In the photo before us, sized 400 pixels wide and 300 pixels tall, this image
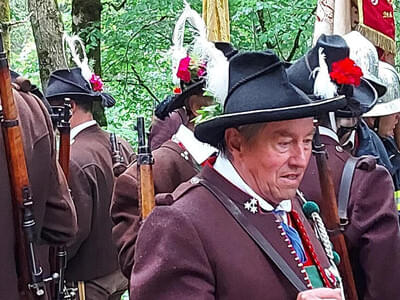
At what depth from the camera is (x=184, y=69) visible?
3824mm

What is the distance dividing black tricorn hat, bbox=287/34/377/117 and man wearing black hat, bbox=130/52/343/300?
1.79 ft

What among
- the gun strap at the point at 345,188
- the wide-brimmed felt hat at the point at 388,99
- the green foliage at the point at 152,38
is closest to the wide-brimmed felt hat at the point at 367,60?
the wide-brimmed felt hat at the point at 388,99

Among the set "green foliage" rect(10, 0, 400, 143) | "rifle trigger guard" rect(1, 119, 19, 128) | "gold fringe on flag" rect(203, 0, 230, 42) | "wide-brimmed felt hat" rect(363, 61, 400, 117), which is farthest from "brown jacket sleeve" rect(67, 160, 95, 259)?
"green foliage" rect(10, 0, 400, 143)

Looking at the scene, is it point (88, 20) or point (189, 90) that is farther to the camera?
point (88, 20)

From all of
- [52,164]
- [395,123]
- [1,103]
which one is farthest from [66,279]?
[395,123]

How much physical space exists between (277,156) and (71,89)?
2.78 m

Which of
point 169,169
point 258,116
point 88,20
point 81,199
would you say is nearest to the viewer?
point 258,116

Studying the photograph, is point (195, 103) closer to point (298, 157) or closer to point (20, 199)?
point (20, 199)

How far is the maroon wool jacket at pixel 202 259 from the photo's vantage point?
7.54 ft

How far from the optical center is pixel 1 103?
3.06 metres

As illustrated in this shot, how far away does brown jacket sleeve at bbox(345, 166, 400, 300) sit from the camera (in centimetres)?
307

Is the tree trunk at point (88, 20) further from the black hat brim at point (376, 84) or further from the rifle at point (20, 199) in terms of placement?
the rifle at point (20, 199)

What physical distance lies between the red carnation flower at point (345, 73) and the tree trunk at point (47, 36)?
4104 millimetres

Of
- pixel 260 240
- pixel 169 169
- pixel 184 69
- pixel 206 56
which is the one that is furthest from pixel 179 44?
pixel 260 240
